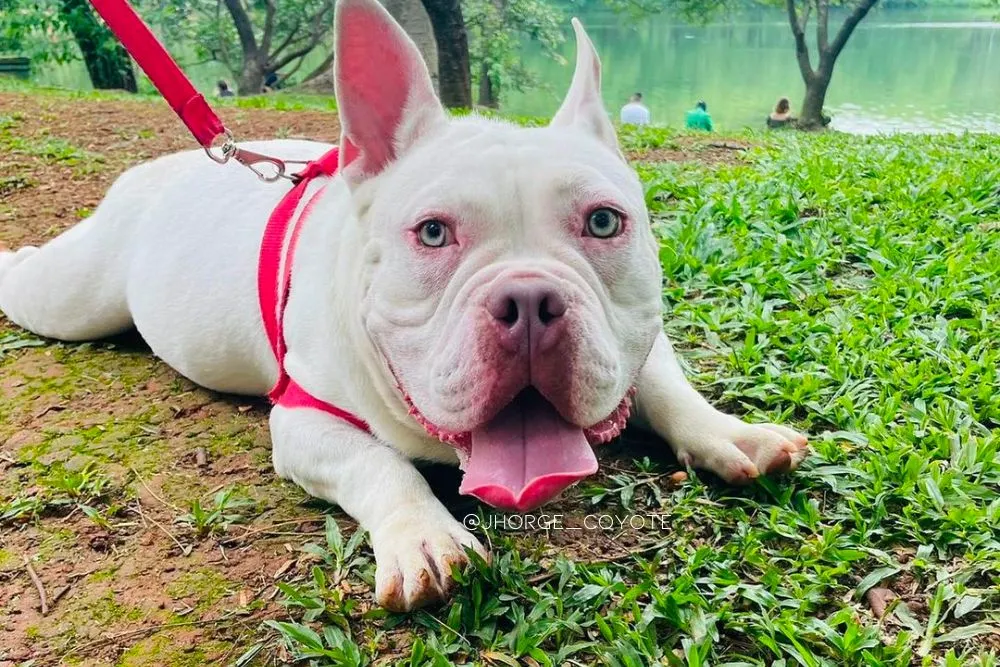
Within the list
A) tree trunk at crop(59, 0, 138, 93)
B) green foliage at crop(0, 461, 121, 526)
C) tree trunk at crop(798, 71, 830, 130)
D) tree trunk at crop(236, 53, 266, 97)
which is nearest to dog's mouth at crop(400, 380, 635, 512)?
green foliage at crop(0, 461, 121, 526)

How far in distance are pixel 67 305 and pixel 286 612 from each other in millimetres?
2499

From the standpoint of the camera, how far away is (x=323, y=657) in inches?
89.1

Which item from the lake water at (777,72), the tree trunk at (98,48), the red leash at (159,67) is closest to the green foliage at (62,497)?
the red leash at (159,67)

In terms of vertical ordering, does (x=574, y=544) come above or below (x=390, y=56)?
below

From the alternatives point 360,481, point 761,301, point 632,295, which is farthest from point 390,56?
point 761,301

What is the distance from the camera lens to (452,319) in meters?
2.29

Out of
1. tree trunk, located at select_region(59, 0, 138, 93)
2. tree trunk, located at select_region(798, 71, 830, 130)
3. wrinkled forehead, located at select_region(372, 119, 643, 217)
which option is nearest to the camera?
wrinkled forehead, located at select_region(372, 119, 643, 217)

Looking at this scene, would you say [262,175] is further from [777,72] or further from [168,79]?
[777,72]

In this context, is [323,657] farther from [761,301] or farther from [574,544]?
[761,301]

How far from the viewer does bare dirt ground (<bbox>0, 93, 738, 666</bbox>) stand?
2.39 metres

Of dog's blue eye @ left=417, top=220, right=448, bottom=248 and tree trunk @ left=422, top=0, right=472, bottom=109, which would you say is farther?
tree trunk @ left=422, top=0, right=472, bottom=109

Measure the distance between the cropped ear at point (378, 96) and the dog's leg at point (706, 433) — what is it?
3.93ft

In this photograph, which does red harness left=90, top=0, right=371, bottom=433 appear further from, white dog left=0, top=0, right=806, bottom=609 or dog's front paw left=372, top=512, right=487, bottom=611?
dog's front paw left=372, top=512, right=487, bottom=611

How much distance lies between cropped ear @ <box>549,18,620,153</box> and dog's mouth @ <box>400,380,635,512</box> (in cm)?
108
